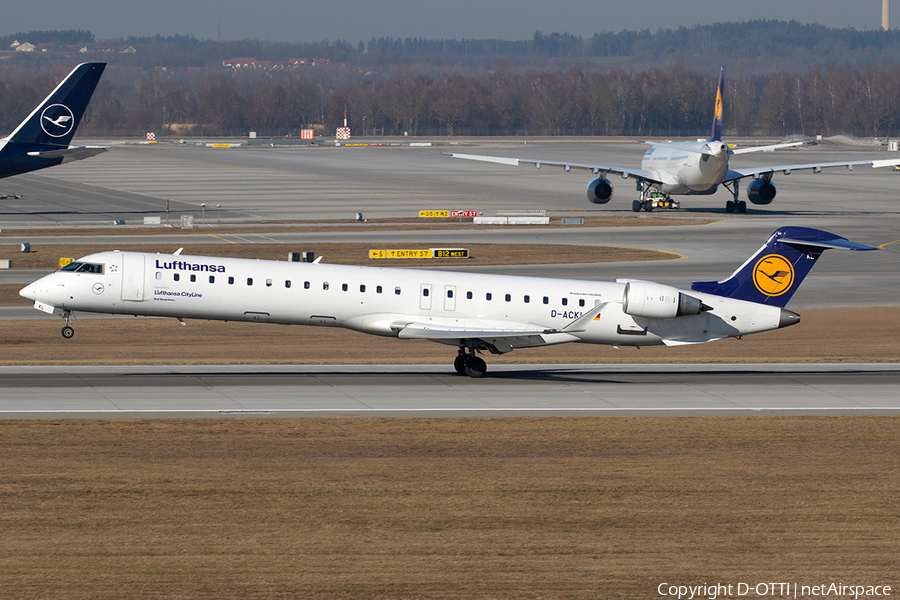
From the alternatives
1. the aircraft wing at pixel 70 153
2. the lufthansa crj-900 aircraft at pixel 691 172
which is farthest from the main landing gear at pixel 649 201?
the aircraft wing at pixel 70 153

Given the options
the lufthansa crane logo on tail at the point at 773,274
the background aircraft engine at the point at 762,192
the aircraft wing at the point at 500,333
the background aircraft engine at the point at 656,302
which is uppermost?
the background aircraft engine at the point at 762,192

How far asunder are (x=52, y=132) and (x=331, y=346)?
160 ft

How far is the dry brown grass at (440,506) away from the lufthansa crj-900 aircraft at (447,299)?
637 cm

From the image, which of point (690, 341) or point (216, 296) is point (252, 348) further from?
point (690, 341)

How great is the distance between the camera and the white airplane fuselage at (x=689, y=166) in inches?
3797

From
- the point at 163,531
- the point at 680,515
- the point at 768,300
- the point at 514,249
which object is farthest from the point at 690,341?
the point at 514,249

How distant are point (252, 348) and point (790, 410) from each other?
918 inches

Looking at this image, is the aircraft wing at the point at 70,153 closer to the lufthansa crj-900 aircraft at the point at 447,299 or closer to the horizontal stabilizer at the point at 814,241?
the lufthansa crj-900 aircraft at the point at 447,299

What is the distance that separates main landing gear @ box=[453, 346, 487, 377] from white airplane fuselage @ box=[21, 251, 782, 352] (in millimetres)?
1626

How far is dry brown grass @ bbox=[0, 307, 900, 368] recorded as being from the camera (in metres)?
46.1

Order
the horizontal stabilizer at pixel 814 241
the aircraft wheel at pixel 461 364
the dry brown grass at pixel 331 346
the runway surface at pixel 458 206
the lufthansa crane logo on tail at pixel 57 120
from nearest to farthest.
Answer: the horizontal stabilizer at pixel 814 241 < the aircraft wheel at pixel 461 364 < the dry brown grass at pixel 331 346 < the runway surface at pixel 458 206 < the lufthansa crane logo on tail at pixel 57 120

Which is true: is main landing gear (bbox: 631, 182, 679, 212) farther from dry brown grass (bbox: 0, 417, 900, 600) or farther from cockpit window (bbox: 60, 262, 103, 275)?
cockpit window (bbox: 60, 262, 103, 275)

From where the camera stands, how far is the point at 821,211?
10825 cm

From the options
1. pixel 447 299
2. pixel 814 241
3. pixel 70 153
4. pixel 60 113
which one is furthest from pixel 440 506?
pixel 60 113
